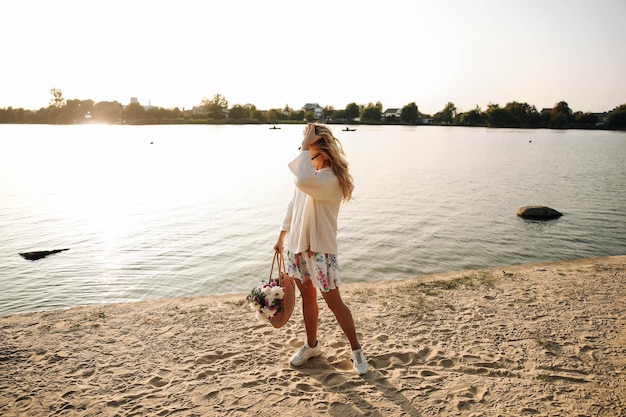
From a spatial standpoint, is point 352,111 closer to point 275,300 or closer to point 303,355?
point 303,355

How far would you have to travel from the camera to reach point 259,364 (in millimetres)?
4520

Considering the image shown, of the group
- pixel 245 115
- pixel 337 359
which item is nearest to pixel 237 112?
pixel 245 115

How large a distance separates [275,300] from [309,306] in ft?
1.15

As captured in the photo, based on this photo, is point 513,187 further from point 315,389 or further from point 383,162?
point 315,389

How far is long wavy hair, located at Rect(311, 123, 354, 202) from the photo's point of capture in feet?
11.8

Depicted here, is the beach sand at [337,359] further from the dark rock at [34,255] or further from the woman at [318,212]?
the dark rock at [34,255]

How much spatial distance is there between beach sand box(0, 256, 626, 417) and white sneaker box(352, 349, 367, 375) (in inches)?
2.7

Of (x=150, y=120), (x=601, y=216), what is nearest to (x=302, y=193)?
(x=601, y=216)

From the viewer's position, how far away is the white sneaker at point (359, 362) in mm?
4211

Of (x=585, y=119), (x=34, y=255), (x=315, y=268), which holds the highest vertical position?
(x=585, y=119)

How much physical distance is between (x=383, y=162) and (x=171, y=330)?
35143 mm

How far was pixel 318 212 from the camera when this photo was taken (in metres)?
3.69

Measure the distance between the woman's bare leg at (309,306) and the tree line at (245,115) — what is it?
141 metres

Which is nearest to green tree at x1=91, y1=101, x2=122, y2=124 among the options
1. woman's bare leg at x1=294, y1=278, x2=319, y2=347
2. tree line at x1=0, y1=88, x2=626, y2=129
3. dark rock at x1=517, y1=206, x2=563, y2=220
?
tree line at x1=0, y1=88, x2=626, y2=129
